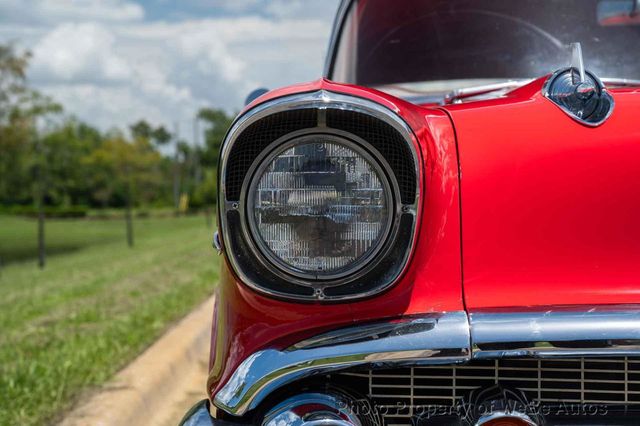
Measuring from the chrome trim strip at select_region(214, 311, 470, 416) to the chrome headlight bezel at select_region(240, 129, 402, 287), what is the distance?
0.12 metres

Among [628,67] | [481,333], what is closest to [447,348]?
[481,333]

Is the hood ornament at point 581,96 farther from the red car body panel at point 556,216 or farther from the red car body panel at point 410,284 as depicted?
the red car body panel at point 410,284

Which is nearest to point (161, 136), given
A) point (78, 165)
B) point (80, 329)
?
point (78, 165)

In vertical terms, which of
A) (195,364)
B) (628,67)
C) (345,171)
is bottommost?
(195,364)

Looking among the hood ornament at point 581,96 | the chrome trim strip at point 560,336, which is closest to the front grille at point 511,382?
the chrome trim strip at point 560,336

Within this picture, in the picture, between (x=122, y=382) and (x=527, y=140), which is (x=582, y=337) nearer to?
(x=527, y=140)

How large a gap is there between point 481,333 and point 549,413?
270mm

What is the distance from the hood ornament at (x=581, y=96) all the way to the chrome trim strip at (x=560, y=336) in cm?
42

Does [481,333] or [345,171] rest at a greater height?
[345,171]

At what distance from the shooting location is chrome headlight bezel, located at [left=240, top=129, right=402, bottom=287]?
1.45 m

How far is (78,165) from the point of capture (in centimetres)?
4322

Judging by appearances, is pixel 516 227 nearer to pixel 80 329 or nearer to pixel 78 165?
pixel 80 329

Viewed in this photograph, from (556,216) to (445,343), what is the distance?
1.22ft

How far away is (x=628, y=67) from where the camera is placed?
95.0 inches
